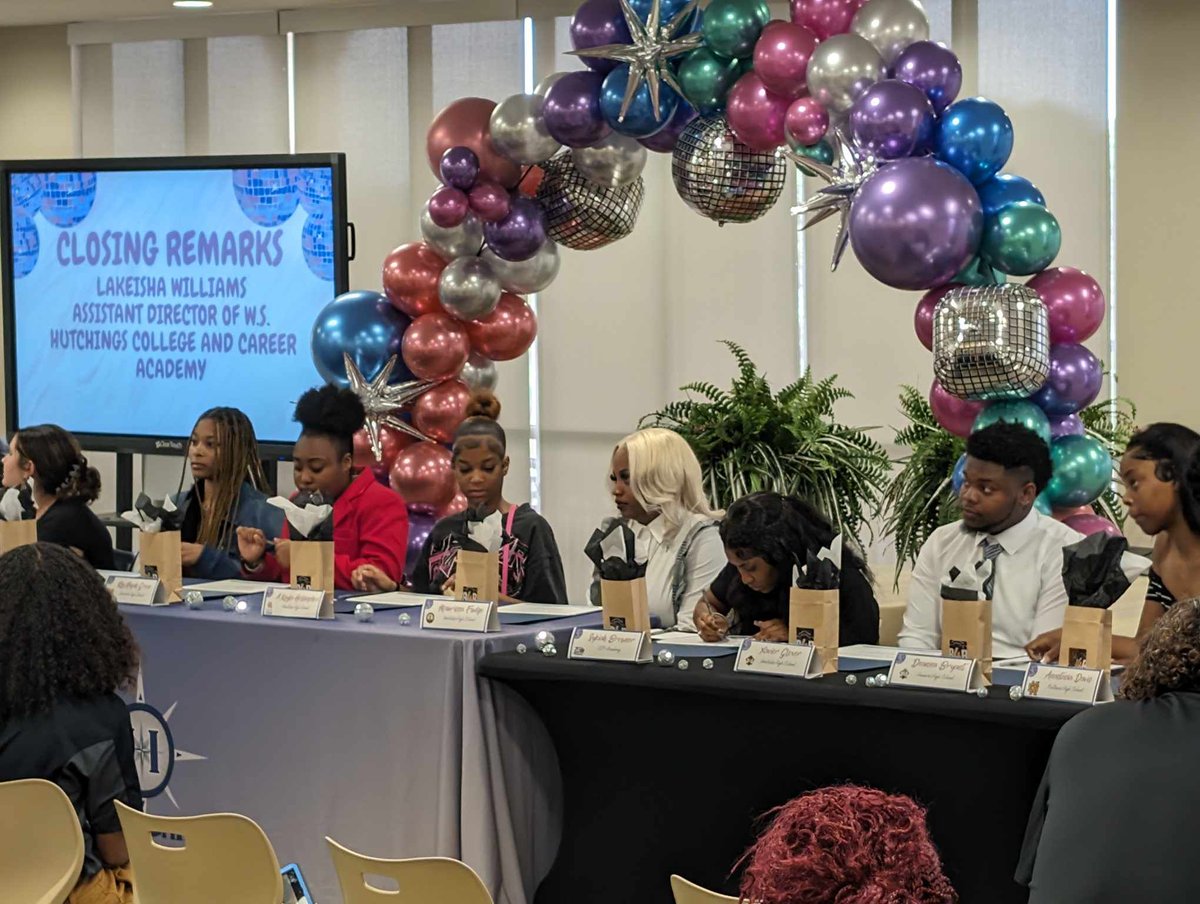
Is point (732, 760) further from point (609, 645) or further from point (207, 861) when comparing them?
point (207, 861)

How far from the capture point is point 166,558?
4.16m

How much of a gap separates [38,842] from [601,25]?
312 cm

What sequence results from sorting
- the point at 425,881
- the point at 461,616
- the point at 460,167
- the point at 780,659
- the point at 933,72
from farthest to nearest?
the point at 460,167
the point at 933,72
the point at 461,616
the point at 780,659
the point at 425,881

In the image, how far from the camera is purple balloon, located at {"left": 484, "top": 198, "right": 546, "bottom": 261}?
18.5 ft

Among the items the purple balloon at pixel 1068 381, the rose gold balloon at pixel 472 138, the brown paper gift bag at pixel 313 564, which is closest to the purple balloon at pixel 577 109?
the rose gold balloon at pixel 472 138

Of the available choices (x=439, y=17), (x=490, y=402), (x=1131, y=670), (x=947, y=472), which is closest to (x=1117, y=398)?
(x=947, y=472)

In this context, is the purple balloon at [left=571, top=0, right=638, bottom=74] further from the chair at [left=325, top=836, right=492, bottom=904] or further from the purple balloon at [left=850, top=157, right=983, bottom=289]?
the chair at [left=325, top=836, right=492, bottom=904]

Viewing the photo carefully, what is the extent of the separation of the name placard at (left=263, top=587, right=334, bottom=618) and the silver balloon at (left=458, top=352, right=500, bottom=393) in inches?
85.0

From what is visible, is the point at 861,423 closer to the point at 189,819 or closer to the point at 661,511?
the point at 661,511

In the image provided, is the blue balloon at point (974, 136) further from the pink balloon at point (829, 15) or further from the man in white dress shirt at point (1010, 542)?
the man in white dress shirt at point (1010, 542)

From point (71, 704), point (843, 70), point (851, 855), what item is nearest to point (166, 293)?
point (843, 70)

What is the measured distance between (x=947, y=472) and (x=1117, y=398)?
107cm

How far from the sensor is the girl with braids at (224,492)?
457 cm

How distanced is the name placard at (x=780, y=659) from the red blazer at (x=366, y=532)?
4.82 feet
